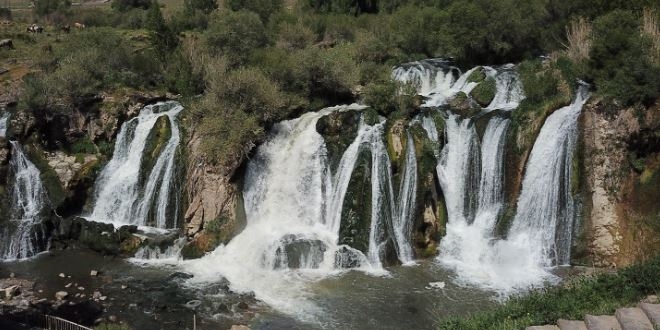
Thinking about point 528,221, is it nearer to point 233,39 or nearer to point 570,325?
point 570,325

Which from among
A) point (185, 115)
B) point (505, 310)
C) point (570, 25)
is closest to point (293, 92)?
point (185, 115)

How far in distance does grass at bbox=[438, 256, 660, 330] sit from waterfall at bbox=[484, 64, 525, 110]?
14.4m

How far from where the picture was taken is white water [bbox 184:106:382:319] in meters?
23.5

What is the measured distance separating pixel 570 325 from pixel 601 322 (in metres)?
0.64

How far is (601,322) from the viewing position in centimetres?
1307

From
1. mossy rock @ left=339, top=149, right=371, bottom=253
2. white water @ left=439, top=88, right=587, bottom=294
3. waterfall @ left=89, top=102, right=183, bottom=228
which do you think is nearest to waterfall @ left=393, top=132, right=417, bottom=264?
mossy rock @ left=339, top=149, right=371, bottom=253

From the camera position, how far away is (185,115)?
29672 millimetres

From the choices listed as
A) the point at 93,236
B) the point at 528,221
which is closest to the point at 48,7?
the point at 93,236

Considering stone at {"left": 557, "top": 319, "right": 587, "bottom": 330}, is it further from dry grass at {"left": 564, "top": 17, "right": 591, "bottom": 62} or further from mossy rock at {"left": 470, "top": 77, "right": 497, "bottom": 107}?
dry grass at {"left": 564, "top": 17, "right": 591, "bottom": 62}

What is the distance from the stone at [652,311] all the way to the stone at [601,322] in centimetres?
68

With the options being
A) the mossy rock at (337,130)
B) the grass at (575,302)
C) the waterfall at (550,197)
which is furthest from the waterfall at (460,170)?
the grass at (575,302)

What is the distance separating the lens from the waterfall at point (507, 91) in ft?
96.8

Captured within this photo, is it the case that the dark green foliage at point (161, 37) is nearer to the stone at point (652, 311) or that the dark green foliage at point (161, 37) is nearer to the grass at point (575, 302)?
the grass at point (575, 302)

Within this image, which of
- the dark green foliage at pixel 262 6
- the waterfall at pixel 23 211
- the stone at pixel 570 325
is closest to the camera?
the stone at pixel 570 325
